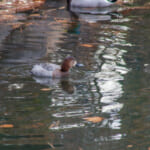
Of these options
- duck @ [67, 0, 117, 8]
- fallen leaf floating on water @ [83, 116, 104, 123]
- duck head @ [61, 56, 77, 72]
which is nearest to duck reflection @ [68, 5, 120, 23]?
duck @ [67, 0, 117, 8]

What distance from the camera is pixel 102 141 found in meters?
5.38

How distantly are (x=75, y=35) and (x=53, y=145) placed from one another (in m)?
6.42

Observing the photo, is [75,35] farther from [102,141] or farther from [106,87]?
[102,141]

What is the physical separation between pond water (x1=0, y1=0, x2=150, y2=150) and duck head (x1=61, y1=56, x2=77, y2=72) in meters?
0.25

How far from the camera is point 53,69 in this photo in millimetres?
8320

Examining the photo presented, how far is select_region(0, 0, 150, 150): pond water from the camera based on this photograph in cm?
549

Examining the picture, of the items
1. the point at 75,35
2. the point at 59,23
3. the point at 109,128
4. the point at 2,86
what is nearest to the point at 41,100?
the point at 2,86

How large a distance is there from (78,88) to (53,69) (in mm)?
949

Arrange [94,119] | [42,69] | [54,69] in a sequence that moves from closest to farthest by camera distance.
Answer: [94,119] < [42,69] < [54,69]

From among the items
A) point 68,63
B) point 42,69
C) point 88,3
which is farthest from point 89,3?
point 42,69

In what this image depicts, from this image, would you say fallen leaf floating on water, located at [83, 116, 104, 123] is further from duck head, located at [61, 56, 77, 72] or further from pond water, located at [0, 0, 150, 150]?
duck head, located at [61, 56, 77, 72]

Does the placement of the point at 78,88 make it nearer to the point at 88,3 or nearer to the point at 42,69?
the point at 42,69

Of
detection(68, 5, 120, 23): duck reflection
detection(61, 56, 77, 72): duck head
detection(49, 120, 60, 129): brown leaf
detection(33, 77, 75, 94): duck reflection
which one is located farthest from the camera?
detection(68, 5, 120, 23): duck reflection

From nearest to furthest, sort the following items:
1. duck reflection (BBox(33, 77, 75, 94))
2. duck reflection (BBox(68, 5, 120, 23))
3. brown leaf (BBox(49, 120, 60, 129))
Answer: brown leaf (BBox(49, 120, 60, 129)) → duck reflection (BBox(33, 77, 75, 94)) → duck reflection (BBox(68, 5, 120, 23))
